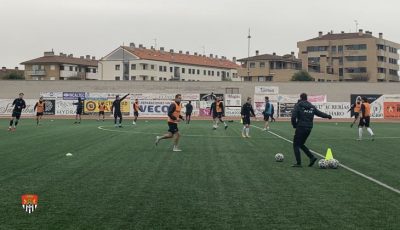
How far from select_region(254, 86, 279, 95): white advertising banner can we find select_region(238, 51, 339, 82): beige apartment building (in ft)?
150

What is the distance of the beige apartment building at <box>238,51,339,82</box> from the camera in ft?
357

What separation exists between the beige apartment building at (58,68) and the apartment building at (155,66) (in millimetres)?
7554

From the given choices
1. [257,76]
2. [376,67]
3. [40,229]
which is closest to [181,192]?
[40,229]

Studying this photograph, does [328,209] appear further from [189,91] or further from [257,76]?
[257,76]

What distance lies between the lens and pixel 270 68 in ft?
362

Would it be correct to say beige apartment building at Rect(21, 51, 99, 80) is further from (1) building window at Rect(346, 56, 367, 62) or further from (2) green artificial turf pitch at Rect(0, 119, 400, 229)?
(2) green artificial turf pitch at Rect(0, 119, 400, 229)

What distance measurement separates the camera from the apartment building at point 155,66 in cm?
11212

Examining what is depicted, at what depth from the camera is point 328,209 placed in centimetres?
830

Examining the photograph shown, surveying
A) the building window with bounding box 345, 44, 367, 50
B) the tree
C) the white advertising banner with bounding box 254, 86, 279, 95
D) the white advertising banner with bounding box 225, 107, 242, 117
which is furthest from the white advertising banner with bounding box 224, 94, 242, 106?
the building window with bounding box 345, 44, 367, 50

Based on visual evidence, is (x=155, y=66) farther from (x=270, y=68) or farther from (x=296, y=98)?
(x=296, y=98)

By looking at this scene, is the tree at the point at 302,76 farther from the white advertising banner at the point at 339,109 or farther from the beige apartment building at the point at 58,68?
the white advertising banner at the point at 339,109

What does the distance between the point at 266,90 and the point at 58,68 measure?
65664 mm

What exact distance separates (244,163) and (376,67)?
111 m

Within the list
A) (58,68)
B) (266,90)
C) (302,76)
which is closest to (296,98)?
(266,90)
